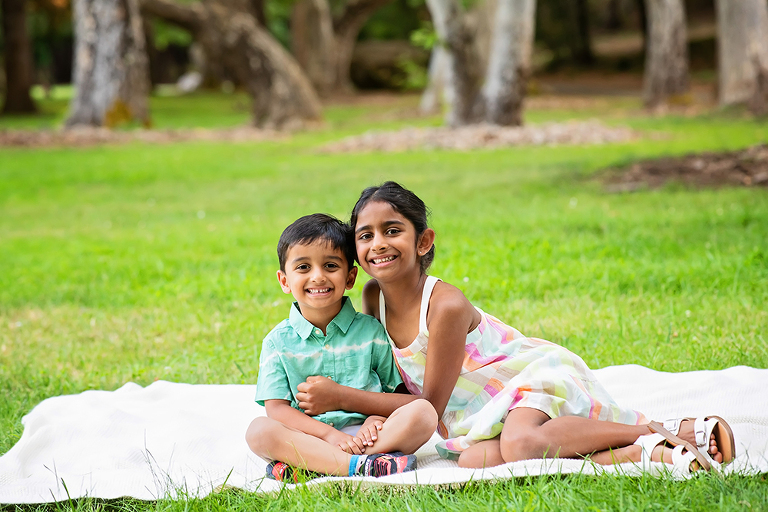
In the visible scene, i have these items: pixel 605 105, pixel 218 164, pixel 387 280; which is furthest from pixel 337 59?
pixel 387 280

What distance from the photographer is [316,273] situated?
9.85ft

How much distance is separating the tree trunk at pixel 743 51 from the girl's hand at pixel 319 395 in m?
13.8

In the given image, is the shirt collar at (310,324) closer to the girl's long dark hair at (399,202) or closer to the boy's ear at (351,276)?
the boy's ear at (351,276)

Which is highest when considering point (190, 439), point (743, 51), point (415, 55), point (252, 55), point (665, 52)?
point (415, 55)

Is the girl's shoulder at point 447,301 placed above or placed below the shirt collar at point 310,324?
above

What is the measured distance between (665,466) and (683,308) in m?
2.24

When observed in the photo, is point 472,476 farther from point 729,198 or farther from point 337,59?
point 337,59

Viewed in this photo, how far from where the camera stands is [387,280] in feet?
9.93

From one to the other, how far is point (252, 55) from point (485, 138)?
671 cm

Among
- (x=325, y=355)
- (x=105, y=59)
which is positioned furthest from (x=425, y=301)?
(x=105, y=59)

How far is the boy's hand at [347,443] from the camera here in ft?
9.51

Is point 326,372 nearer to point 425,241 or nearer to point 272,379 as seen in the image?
point 272,379

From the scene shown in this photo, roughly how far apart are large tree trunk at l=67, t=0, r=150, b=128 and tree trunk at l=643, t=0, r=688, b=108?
11.2m

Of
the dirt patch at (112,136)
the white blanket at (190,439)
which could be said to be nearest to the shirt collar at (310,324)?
the white blanket at (190,439)
